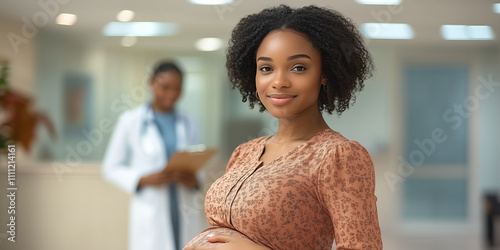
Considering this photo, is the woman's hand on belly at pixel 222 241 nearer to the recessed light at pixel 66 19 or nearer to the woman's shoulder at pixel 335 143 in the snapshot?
the woman's shoulder at pixel 335 143

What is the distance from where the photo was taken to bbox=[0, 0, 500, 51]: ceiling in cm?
341

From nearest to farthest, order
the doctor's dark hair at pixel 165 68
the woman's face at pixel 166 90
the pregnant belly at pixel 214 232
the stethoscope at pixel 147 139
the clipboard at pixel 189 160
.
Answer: the pregnant belly at pixel 214 232 < the clipboard at pixel 189 160 < the stethoscope at pixel 147 139 < the woman's face at pixel 166 90 < the doctor's dark hair at pixel 165 68

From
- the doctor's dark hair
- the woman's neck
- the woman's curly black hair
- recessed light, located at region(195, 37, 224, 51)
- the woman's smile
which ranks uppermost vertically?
recessed light, located at region(195, 37, 224, 51)

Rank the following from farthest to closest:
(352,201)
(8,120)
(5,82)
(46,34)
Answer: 1. (46,34)
2. (5,82)
3. (8,120)
4. (352,201)

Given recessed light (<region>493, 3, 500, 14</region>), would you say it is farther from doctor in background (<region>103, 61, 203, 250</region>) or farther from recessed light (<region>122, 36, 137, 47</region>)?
recessed light (<region>122, 36, 137, 47</region>)

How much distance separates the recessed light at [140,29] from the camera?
3506mm

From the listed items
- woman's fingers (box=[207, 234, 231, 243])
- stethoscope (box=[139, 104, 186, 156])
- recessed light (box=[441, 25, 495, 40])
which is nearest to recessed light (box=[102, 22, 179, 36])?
stethoscope (box=[139, 104, 186, 156])

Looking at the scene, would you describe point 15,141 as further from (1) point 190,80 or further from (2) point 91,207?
(1) point 190,80

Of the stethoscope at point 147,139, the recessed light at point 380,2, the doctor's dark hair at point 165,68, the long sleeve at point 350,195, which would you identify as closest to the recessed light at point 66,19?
the doctor's dark hair at point 165,68

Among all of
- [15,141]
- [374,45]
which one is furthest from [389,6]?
[15,141]

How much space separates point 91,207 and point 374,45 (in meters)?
1.95

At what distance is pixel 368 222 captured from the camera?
1.17 metres

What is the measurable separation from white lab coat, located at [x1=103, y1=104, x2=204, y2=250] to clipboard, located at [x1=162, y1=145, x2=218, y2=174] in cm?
9

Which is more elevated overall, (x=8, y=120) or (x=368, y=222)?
(x=8, y=120)
